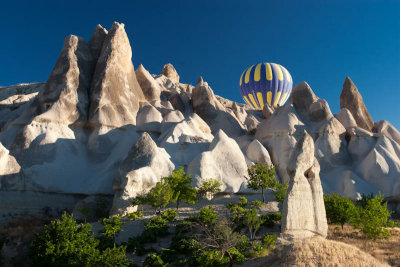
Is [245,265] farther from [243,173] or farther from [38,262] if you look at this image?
[243,173]

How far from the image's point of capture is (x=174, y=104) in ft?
136

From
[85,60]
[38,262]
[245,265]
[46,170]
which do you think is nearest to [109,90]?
[85,60]

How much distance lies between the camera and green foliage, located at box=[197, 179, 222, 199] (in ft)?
73.7

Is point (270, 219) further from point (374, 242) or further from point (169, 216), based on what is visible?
point (169, 216)

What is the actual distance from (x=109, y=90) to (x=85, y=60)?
15.7 ft

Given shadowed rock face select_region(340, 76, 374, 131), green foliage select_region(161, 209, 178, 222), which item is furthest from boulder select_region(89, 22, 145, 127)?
shadowed rock face select_region(340, 76, 374, 131)

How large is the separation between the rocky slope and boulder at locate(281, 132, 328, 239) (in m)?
10.5

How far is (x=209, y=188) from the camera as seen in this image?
22516 mm

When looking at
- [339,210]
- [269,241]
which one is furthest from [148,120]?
[269,241]

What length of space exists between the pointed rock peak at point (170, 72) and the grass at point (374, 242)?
1932 inches

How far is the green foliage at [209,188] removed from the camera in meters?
22.5

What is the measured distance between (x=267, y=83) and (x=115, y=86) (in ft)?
75.6

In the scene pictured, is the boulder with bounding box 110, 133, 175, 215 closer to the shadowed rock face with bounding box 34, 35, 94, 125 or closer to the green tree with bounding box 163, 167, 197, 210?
the green tree with bounding box 163, 167, 197, 210

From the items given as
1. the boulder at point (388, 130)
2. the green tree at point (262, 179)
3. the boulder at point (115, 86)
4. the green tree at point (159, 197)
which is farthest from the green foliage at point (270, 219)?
the boulder at point (388, 130)
